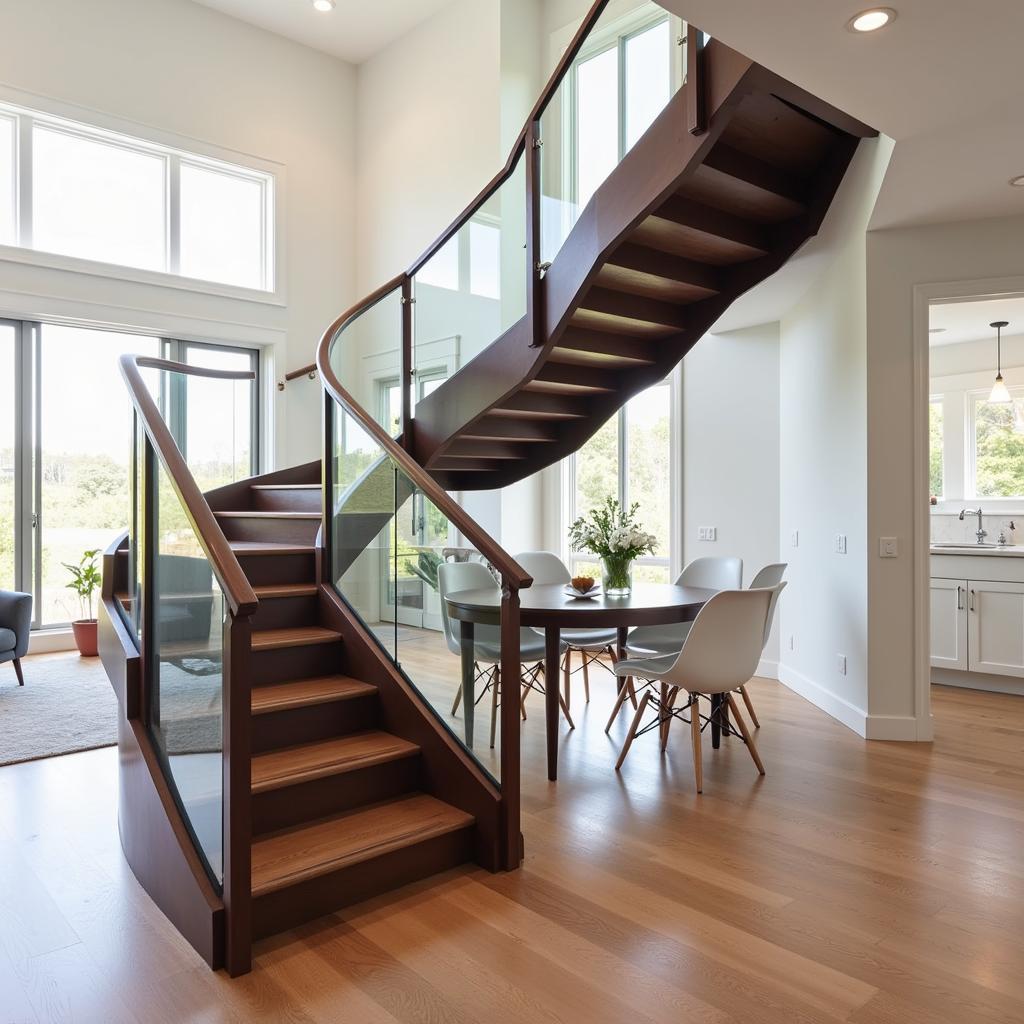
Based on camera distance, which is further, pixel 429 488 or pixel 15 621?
pixel 15 621

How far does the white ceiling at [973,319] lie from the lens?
5.38m

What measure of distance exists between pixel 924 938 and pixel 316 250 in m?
8.10

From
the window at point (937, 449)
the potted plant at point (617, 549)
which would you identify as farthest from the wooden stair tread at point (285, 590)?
the window at point (937, 449)

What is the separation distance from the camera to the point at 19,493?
6.74 metres

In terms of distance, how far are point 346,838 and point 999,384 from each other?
220 inches

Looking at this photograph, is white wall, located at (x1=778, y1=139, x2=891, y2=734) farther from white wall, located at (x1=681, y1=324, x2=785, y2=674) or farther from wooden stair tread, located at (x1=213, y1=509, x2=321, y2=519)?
wooden stair tread, located at (x1=213, y1=509, x2=321, y2=519)

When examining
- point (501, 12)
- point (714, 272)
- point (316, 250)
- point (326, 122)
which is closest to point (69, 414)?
point (316, 250)

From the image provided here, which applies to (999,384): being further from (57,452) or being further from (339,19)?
(57,452)

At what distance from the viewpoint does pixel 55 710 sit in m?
4.80

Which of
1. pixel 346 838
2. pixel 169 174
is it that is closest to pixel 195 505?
pixel 346 838

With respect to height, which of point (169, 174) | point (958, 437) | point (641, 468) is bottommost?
point (641, 468)

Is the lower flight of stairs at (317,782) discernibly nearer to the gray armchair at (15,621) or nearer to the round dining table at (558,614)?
the round dining table at (558,614)

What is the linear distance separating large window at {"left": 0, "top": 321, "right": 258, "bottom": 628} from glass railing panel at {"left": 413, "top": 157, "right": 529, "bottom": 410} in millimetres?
2125

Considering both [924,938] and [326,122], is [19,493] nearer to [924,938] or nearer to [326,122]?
[326,122]
